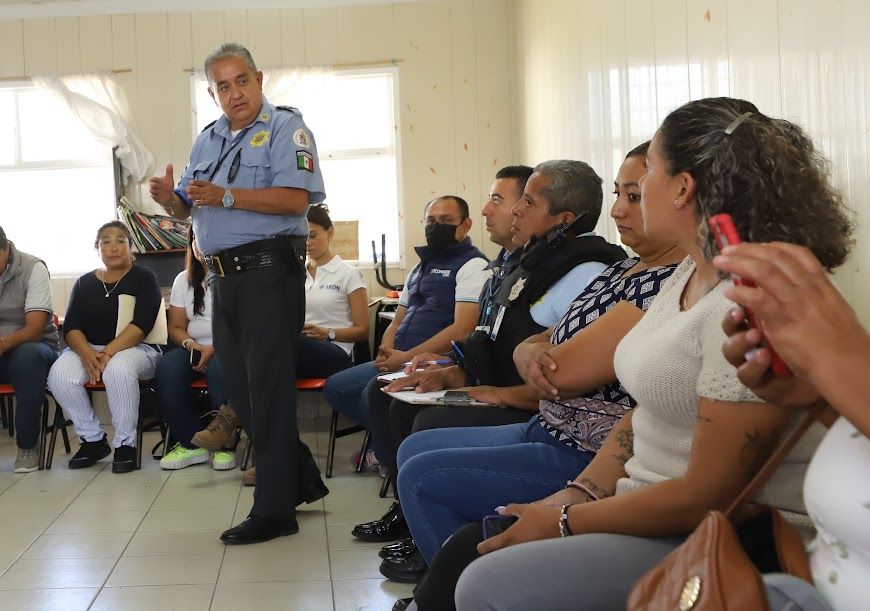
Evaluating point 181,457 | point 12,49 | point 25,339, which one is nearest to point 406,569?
point 181,457

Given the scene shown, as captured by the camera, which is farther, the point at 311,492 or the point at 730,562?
the point at 311,492

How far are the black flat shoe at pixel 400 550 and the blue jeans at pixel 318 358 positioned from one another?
63.7 inches

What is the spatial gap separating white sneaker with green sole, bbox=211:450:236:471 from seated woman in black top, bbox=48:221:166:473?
394mm

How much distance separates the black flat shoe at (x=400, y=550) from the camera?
260 centimetres

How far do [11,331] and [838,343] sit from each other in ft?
14.4

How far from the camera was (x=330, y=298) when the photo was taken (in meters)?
4.43

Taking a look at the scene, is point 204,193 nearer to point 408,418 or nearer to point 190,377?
point 408,418

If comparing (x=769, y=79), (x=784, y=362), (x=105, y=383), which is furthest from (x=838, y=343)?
(x=105, y=383)

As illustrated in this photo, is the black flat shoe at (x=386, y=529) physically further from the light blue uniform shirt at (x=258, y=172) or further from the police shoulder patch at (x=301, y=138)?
the police shoulder patch at (x=301, y=138)

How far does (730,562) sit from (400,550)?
70.3 inches

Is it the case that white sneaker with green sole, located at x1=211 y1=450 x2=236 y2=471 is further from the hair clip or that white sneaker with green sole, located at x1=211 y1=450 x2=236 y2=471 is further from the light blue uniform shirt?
the hair clip

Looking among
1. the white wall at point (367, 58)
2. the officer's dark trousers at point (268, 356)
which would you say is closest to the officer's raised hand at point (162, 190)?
the officer's dark trousers at point (268, 356)

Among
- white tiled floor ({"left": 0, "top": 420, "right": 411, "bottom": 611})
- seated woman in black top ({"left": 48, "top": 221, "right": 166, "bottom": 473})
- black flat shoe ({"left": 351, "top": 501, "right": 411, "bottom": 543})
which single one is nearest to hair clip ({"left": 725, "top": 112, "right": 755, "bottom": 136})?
white tiled floor ({"left": 0, "top": 420, "right": 411, "bottom": 611})

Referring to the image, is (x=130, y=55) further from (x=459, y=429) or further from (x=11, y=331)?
(x=459, y=429)
